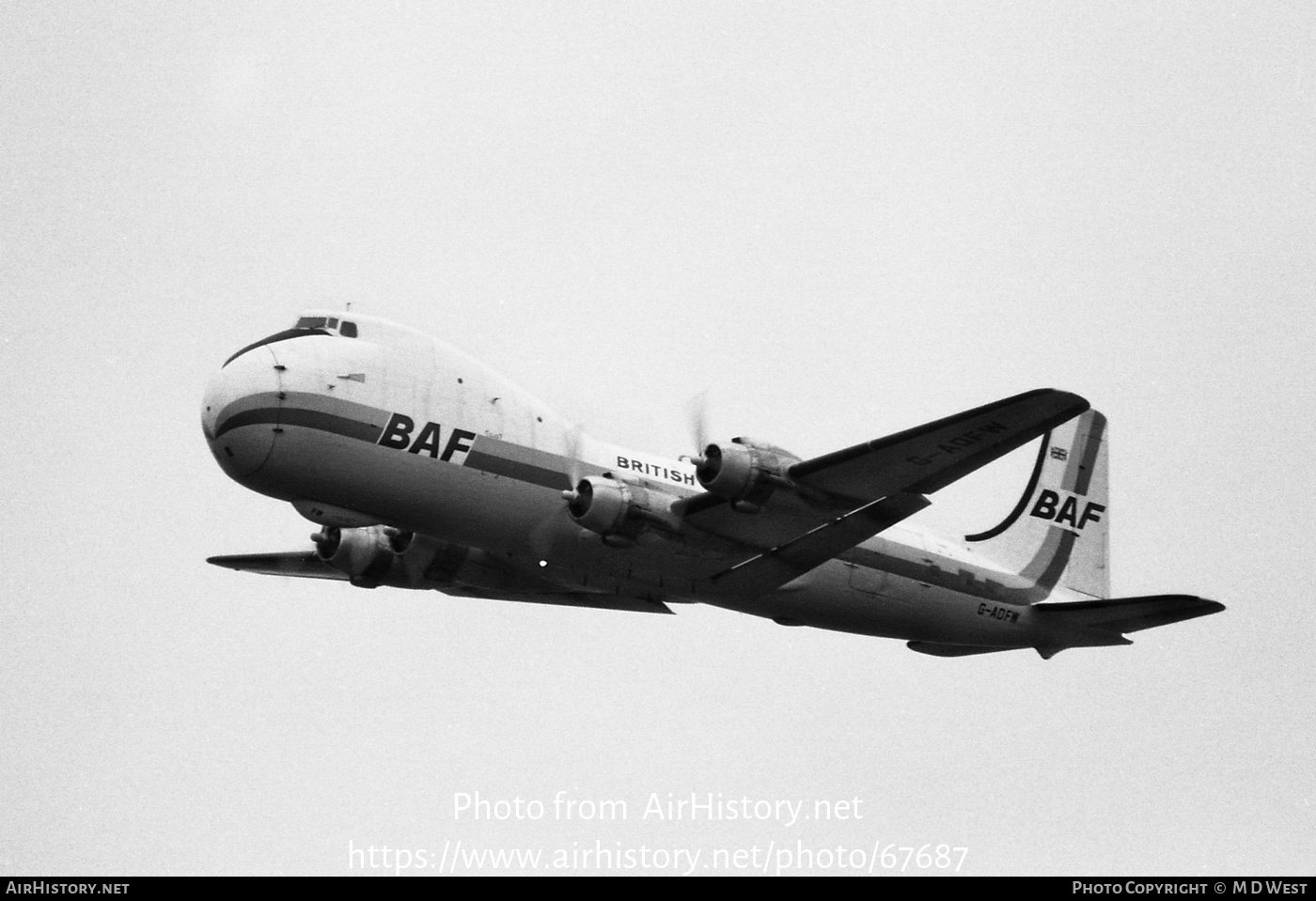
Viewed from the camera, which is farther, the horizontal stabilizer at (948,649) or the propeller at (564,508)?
the horizontal stabilizer at (948,649)

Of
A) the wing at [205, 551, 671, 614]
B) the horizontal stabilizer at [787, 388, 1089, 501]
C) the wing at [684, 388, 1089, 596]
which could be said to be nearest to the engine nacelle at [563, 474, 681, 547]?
the wing at [684, 388, 1089, 596]

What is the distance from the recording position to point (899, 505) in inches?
1046

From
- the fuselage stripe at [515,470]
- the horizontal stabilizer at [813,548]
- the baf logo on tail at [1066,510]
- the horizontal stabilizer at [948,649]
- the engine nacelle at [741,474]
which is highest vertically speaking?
the baf logo on tail at [1066,510]

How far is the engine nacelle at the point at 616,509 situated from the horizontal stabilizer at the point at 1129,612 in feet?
30.2

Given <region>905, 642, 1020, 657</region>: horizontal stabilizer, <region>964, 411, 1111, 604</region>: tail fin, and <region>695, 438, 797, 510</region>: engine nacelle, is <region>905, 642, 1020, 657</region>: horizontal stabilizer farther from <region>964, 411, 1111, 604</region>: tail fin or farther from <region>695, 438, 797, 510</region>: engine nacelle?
<region>695, 438, 797, 510</region>: engine nacelle

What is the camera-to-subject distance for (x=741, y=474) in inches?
1020

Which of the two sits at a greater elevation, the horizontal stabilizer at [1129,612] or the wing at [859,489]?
the wing at [859,489]

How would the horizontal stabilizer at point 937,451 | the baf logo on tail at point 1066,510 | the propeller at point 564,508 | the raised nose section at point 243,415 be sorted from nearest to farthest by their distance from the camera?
1. the horizontal stabilizer at point 937,451
2. the raised nose section at point 243,415
3. the propeller at point 564,508
4. the baf logo on tail at point 1066,510

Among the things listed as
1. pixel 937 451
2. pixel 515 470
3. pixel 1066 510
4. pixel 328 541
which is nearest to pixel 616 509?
pixel 515 470

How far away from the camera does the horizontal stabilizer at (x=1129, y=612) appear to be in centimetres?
2852

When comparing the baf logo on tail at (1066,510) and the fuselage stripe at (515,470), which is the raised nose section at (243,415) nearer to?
the fuselage stripe at (515,470)

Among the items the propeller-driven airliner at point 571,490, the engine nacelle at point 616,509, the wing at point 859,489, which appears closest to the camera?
the wing at point 859,489

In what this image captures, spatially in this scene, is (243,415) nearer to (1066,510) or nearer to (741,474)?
(741,474)

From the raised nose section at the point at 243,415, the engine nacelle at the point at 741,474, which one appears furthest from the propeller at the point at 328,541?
the engine nacelle at the point at 741,474
